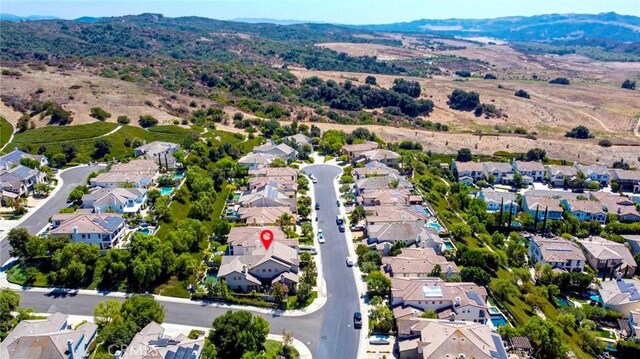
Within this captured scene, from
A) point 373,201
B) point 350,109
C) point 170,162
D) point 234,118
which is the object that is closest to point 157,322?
point 373,201

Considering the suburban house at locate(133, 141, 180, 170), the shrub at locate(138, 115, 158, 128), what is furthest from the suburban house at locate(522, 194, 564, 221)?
the shrub at locate(138, 115, 158, 128)

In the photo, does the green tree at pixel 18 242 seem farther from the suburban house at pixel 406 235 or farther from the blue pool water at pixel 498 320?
the blue pool water at pixel 498 320

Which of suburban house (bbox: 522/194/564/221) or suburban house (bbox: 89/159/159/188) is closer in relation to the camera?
suburban house (bbox: 89/159/159/188)

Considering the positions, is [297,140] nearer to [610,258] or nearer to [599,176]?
[599,176]

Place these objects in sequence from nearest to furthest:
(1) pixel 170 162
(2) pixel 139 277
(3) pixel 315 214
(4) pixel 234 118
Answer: (2) pixel 139 277
(3) pixel 315 214
(1) pixel 170 162
(4) pixel 234 118

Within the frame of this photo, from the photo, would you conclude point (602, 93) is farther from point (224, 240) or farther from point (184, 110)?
point (224, 240)

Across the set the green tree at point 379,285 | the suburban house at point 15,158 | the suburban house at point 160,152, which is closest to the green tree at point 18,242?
the suburban house at point 15,158

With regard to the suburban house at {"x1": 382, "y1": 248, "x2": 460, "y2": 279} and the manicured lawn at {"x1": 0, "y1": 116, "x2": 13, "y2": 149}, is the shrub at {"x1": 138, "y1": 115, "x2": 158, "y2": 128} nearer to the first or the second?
the manicured lawn at {"x1": 0, "y1": 116, "x2": 13, "y2": 149}
